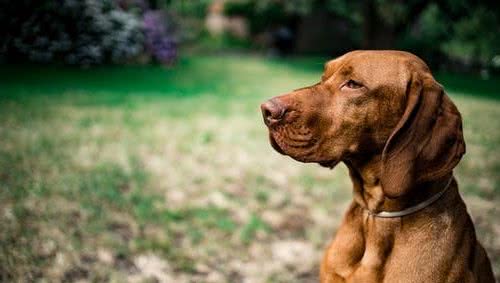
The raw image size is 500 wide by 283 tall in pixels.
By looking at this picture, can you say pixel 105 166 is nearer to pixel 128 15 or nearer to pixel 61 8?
pixel 128 15

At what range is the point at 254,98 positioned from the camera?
11.8 meters

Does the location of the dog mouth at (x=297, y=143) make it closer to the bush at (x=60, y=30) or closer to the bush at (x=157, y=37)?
the bush at (x=60, y=30)

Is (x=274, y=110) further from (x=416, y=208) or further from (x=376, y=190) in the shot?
(x=416, y=208)

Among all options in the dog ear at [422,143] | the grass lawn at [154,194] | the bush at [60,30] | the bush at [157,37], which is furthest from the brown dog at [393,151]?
the bush at [157,37]

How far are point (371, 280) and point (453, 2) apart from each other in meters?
12.0

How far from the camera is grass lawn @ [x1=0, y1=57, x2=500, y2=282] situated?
11.9 feet

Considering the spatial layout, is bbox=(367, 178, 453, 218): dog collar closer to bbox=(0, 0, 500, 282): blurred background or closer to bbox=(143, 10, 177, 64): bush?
bbox=(0, 0, 500, 282): blurred background

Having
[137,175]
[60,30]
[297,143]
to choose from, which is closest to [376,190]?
[297,143]

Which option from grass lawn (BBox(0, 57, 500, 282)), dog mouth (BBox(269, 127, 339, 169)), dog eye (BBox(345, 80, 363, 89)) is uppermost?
dog eye (BBox(345, 80, 363, 89))

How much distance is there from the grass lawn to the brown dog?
1.44m

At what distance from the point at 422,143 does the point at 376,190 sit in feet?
1.26

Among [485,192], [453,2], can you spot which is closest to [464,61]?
[453,2]

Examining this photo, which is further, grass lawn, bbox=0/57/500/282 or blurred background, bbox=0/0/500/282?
grass lawn, bbox=0/57/500/282

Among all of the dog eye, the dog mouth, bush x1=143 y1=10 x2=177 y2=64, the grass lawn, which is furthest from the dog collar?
bush x1=143 y1=10 x2=177 y2=64
